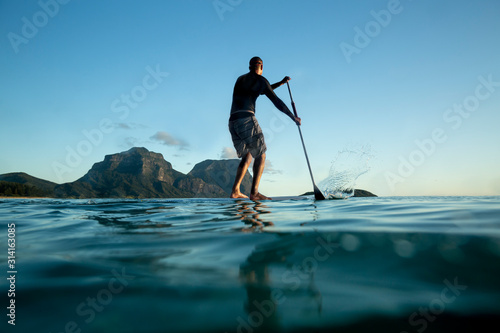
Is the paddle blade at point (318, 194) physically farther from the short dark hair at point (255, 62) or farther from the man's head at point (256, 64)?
the short dark hair at point (255, 62)

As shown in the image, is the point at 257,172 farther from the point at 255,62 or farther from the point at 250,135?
the point at 255,62

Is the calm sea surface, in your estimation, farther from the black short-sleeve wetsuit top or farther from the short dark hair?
the short dark hair

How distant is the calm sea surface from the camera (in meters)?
0.92

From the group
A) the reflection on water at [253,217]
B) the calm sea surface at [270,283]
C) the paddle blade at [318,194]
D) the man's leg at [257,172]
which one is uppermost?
the man's leg at [257,172]

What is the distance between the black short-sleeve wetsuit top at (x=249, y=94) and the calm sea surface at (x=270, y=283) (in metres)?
4.81

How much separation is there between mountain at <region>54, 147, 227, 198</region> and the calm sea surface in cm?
13008

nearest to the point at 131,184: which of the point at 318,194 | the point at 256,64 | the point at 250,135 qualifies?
the point at 250,135

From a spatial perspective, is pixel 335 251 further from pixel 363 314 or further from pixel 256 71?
pixel 256 71

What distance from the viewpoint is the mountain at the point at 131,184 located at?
128500 mm

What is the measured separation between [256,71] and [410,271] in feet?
19.8

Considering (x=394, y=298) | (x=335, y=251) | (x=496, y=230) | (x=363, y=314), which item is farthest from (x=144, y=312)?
(x=496, y=230)

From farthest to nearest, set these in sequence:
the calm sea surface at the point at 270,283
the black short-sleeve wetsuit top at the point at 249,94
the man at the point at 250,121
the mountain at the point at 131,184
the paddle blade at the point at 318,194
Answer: the mountain at the point at 131,184 < the paddle blade at the point at 318,194 < the man at the point at 250,121 < the black short-sleeve wetsuit top at the point at 249,94 < the calm sea surface at the point at 270,283

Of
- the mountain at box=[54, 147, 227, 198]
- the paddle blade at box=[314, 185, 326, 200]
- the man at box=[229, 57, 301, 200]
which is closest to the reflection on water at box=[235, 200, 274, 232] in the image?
the man at box=[229, 57, 301, 200]

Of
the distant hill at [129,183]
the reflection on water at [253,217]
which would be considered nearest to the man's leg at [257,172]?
the reflection on water at [253,217]
